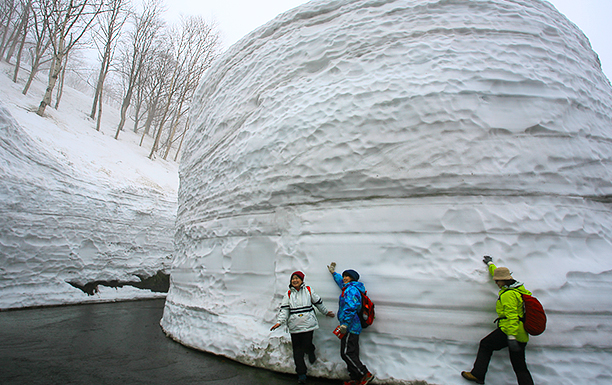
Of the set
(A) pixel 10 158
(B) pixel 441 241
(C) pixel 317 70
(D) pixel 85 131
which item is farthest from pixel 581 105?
(D) pixel 85 131

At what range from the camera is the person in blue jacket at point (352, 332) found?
9.23 feet

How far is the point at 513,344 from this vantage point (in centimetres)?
243

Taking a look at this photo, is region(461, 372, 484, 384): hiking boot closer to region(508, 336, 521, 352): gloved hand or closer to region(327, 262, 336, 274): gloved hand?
region(508, 336, 521, 352): gloved hand

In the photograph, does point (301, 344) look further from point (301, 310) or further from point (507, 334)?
point (507, 334)

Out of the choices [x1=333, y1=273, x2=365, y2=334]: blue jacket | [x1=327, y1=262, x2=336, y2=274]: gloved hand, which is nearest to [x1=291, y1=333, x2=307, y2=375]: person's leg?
[x1=333, y1=273, x2=365, y2=334]: blue jacket

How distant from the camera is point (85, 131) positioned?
15938 mm

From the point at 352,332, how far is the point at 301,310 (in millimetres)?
557

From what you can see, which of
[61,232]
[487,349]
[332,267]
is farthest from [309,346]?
[61,232]

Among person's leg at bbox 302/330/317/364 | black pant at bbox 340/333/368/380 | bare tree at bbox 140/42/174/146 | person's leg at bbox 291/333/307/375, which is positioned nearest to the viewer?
black pant at bbox 340/333/368/380

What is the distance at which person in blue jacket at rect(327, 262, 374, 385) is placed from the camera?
9.23 ft

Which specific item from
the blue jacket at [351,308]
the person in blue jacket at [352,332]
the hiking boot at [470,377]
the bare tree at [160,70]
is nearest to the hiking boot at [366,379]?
the person in blue jacket at [352,332]

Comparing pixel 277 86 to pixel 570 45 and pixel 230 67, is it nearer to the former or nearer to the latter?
pixel 230 67

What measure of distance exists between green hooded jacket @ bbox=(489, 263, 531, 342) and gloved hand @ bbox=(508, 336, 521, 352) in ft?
0.11

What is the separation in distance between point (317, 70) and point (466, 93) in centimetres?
192
